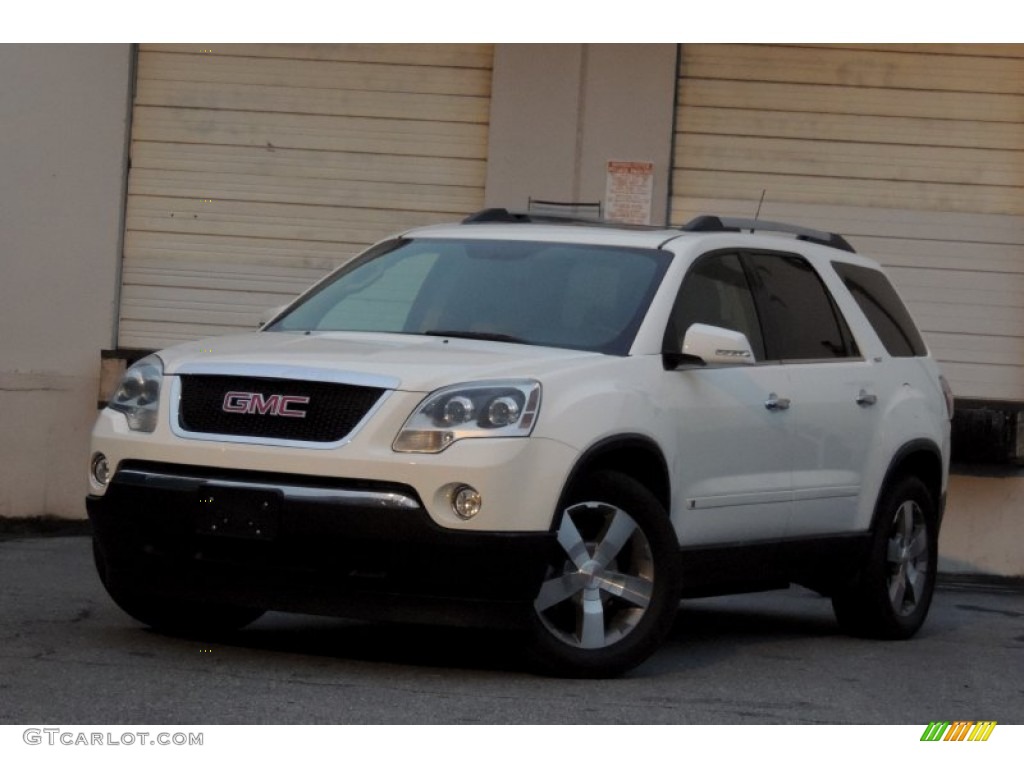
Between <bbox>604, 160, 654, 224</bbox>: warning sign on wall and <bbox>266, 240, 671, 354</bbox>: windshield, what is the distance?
554 cm

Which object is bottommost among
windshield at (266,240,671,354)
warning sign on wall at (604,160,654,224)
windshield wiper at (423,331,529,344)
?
windshield wiper at (423,331,529,344)

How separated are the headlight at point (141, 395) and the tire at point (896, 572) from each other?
11.0ft

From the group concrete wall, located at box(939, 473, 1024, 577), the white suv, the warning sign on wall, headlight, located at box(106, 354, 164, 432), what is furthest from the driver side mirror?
concrete wall, located at box(939, 473, 1024, 577)

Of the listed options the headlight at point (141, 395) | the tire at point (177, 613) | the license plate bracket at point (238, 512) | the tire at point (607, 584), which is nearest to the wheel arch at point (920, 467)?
the tire at point (607, 584)

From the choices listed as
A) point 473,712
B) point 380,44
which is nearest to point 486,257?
point 473,712

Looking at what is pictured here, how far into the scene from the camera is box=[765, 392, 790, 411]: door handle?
26.3ft

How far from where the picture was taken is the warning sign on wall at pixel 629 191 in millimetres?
13836

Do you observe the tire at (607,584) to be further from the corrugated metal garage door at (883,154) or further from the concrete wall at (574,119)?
the corrugated metal garage door at (883,154)

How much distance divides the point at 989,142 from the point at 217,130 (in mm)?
5388

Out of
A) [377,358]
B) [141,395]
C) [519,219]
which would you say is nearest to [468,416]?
[377,358]

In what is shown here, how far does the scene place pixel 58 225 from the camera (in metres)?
14.0

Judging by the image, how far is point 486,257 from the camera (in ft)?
26.6

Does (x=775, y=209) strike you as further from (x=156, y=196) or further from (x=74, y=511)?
(x=74, y=511)

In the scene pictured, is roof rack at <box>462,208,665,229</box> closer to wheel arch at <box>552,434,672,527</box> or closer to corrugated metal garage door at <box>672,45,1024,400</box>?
wheel arch at <box>552,434,672,527</box>
